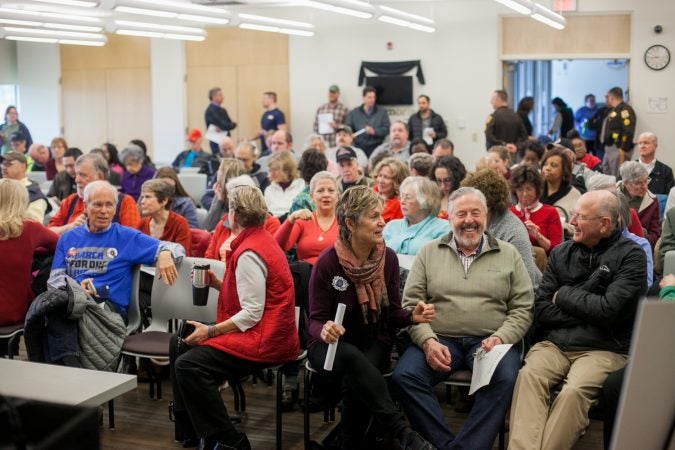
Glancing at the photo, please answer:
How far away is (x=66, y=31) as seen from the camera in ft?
38.9

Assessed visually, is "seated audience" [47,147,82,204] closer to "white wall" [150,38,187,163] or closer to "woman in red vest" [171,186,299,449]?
"woman in red vest" [171,186,299,449]

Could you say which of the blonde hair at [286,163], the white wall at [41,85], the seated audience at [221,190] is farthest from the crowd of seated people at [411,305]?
the white wall at [41,85]

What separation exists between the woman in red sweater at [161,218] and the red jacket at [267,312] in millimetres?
1474

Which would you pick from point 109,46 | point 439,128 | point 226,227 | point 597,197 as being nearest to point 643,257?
point 597,197

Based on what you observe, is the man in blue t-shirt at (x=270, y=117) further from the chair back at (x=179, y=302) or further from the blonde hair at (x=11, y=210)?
the chair back at (x=179, y=302)

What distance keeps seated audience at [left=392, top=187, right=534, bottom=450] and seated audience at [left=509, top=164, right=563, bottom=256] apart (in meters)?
1.20

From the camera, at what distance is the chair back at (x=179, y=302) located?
14.8 ft

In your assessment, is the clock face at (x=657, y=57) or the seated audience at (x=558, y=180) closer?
the seated audience at (x=558, y=180)

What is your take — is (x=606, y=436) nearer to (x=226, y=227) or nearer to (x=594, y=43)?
(x=226, y=227)

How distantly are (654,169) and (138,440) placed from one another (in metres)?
5.58

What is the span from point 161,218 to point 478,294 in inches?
92.7

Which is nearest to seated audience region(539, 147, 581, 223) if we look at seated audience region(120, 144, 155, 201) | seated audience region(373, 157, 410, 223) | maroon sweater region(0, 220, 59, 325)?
seated audience region(373, 157, 410, 223)

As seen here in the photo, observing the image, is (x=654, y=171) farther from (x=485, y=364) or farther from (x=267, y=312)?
(x=267, y=312)

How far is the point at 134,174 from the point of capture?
8250 millimetres
